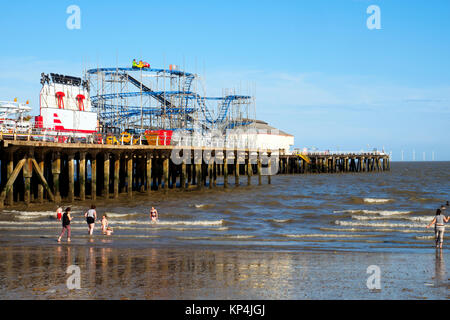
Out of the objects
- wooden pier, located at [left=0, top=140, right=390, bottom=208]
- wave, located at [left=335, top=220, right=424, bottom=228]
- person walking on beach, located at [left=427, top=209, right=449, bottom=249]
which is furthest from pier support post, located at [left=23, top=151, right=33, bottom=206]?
person walking on beach, located at [left=427, top=209, right=449, bottom=249]

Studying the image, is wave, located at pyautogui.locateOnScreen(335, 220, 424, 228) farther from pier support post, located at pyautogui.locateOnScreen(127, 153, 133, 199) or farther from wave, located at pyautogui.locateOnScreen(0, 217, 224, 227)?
pier support post, located at pyautogui.locateOnScreen(127, 153, 133, 199)

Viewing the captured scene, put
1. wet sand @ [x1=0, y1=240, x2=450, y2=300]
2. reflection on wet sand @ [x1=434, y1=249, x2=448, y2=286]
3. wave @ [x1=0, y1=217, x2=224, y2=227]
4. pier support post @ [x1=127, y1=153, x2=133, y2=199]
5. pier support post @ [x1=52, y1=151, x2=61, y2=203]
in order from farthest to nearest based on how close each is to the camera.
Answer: pier support post @ [x1=127, y1=153, x2=133, y2=199] → pier support post @ [x1=52, y1=151, x2=61, y2=203] → wave @ [x1=0, y1=217, x2=224, y2=227] → reflection on wet sand @ [x1=434, y1=249, x2=448, y2=286] → wet sand @ [x1=0, y1=240, x2=450, y2=300]

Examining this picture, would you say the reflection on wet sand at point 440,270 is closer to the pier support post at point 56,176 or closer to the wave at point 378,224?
the wave at point 378,224

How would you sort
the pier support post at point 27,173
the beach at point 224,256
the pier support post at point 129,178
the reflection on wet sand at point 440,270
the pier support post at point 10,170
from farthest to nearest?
the pier support post at point 129,178 < the pier support post at point 27,173 < the pier support post at point 10,170 < the reflection on wet sand at point 440,270 < the beach at point 224,256

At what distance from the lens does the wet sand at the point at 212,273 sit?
38.1 ft

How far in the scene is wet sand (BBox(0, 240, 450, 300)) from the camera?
457 inches

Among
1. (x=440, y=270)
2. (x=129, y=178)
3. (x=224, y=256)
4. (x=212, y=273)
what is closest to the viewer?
(x=212, y=273)

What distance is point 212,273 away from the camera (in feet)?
45.1

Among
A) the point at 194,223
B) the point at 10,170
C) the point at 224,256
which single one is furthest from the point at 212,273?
the point at 10,170

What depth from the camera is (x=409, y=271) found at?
14250 millimetres

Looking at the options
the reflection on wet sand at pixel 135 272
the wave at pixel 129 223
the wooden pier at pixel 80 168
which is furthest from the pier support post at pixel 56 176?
the reflection on wet sand at pixel 135 272

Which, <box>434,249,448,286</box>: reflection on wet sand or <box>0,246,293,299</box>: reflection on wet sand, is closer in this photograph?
<box>0,246,293,299</box>: reflection on wet sand

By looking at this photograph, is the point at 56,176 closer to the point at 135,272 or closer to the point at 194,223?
the point at 194,223
